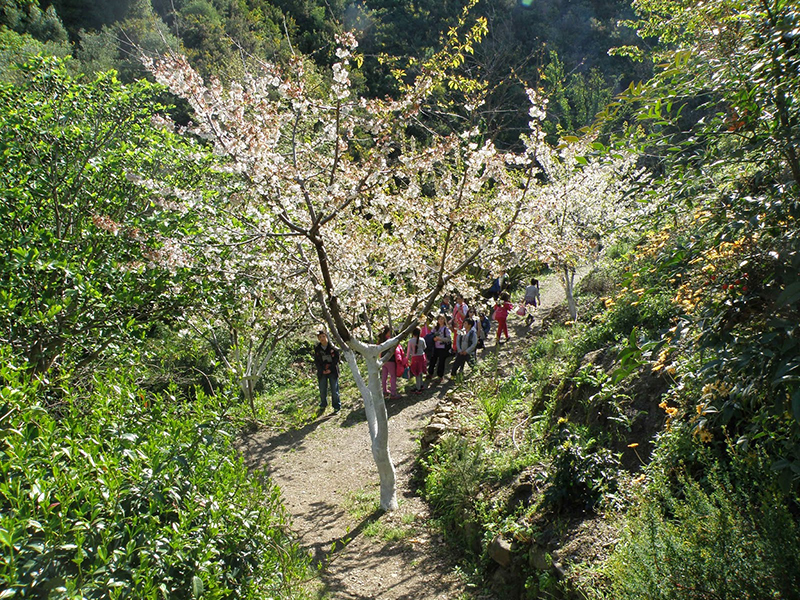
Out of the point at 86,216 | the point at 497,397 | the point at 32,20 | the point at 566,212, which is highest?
the point at 32,20

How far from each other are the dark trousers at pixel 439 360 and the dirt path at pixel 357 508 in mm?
384

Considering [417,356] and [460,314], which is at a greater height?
[460,314]

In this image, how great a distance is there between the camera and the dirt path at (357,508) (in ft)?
17.4

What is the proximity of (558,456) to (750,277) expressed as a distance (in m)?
3.14

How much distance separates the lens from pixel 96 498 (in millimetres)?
2268

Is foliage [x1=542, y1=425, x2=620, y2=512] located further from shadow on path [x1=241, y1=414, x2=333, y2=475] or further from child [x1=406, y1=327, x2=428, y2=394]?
child [x1=406, y1=327, x2=428, y2=394]

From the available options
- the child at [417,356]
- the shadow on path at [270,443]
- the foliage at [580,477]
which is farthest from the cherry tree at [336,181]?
the shadow on path at [270,443]

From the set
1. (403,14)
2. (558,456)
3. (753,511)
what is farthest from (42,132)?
(403,14)

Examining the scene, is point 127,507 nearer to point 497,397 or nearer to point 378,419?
point 378,419

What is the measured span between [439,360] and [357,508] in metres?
4.77

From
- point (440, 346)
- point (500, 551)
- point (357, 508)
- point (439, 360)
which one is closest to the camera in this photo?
point (500, 551)

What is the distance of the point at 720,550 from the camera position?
2.76 metres

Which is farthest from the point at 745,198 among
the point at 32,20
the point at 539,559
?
the point at 32,20

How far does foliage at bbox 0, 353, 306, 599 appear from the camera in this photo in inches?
81.3
